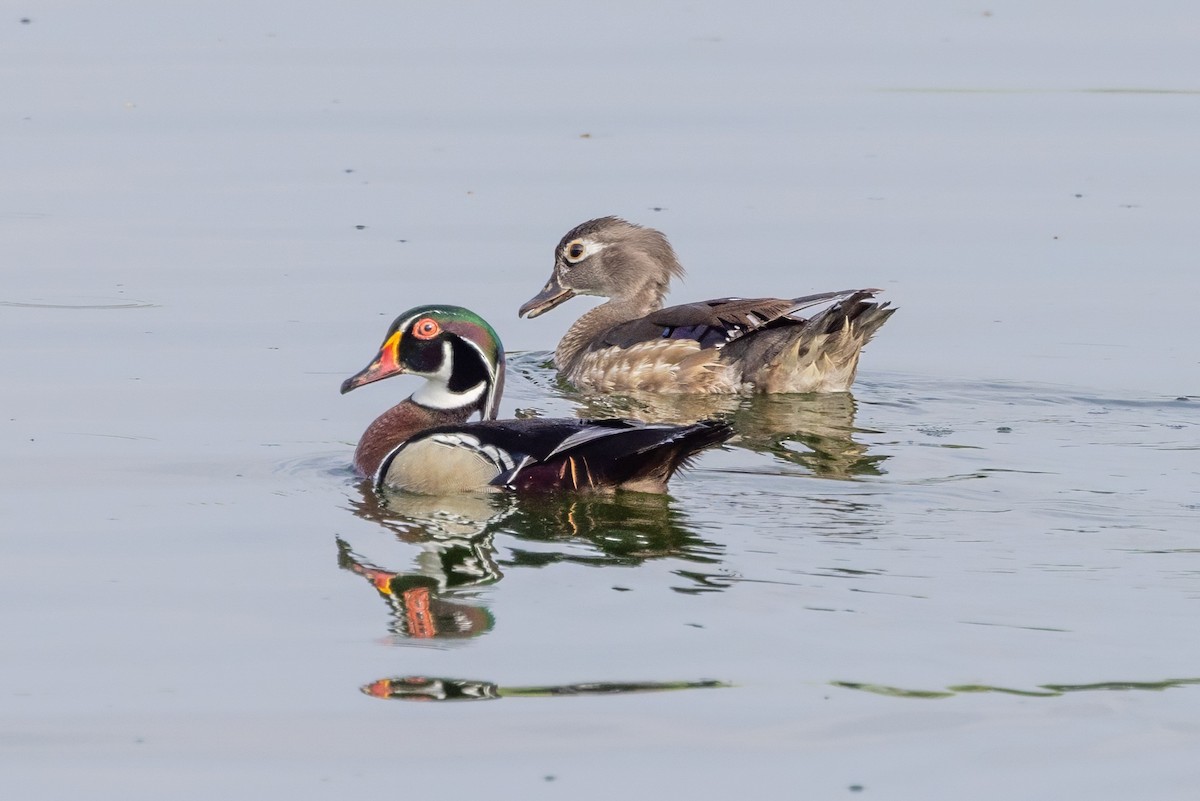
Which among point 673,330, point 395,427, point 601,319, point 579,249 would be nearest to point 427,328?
point 395,427

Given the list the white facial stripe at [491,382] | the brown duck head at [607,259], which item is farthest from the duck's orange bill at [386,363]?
the brown duck head at [607,259]

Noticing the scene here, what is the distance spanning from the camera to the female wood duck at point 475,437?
1005cm

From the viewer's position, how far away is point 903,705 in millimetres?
7148

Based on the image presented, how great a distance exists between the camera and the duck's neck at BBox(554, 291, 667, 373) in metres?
14.7

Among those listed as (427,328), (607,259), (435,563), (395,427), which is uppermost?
(607,259)

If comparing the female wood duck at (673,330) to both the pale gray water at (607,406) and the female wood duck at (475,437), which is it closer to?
the pale gray water at (607,406)

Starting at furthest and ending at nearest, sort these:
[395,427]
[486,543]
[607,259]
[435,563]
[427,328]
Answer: [607,259]
[427,328]
[395,427]
[486,543]
[435,563]

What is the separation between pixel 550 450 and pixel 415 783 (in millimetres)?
3628

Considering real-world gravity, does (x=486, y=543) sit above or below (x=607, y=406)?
below

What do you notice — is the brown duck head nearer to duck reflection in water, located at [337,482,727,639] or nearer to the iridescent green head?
the iridescent green head

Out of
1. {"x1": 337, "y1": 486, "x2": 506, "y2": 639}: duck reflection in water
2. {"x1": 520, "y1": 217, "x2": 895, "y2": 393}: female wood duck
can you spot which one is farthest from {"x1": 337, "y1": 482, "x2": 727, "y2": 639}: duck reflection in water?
{"x1": 520, "y1": 217, "x2": 895, "y2": 393}: female wood duck

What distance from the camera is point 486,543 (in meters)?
9.45

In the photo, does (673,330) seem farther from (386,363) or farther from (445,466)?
(445,466)

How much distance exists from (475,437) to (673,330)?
395cm
